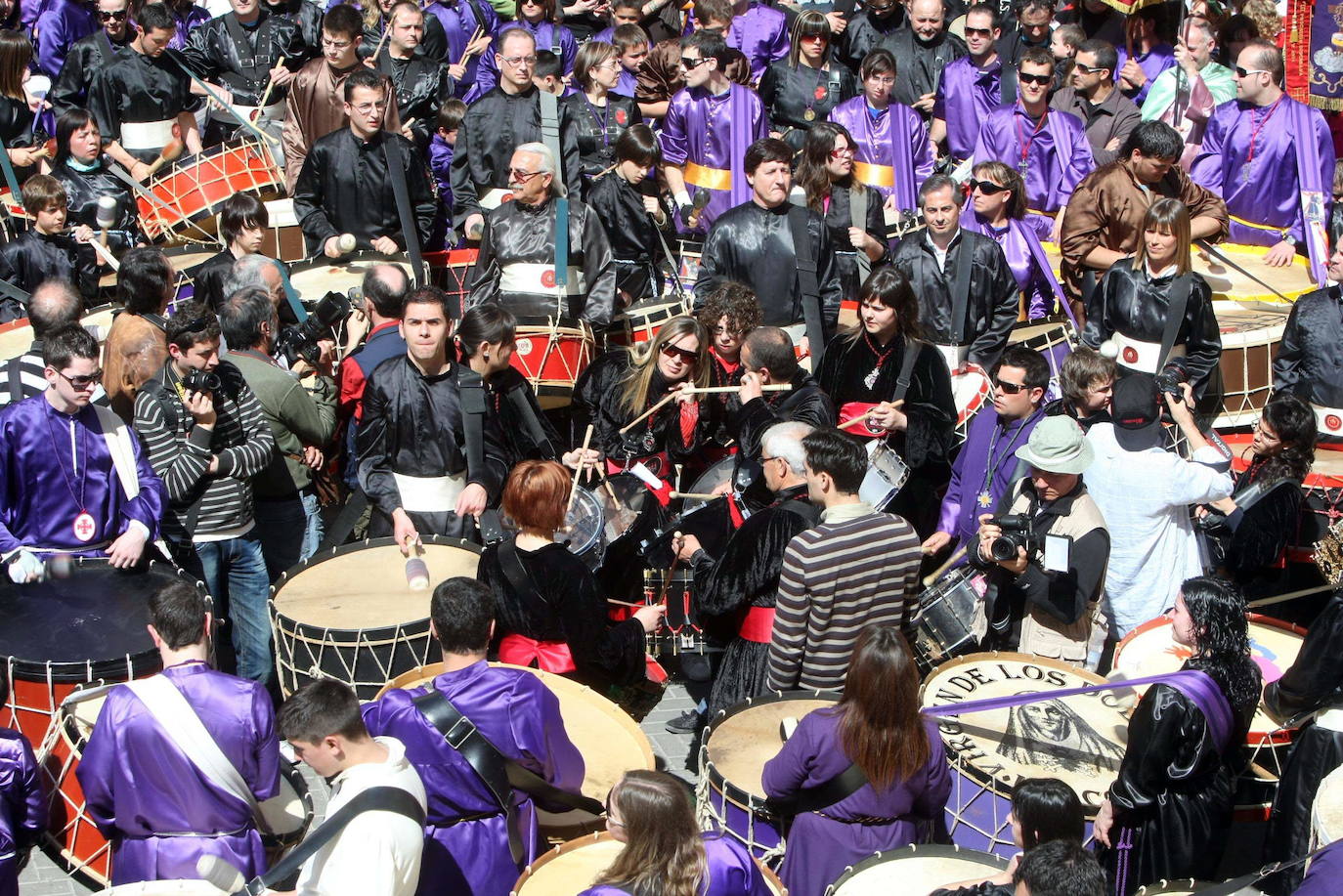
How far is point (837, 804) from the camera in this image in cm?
484

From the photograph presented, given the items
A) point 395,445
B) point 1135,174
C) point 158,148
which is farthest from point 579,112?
point 395,445

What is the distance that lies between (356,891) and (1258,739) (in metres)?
3.36

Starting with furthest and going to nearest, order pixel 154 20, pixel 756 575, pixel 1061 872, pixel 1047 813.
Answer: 1. pixel 154 20
2. pixel 756 575
3. pixel 1047 813
4. pixel 1061 872

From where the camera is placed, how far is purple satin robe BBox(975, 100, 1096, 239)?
1067cm

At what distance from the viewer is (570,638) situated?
5781 mm

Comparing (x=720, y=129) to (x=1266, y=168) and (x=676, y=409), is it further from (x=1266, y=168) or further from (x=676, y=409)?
(x=1266, y=168)

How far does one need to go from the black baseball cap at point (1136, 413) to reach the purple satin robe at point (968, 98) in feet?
17.7

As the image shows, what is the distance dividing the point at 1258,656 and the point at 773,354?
2536mm

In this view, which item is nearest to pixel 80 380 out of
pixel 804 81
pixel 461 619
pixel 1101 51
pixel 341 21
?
pixel 461 619

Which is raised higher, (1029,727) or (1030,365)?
(1030,365)

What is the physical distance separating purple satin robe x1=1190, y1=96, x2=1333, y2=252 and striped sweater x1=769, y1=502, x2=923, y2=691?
5.92 metres

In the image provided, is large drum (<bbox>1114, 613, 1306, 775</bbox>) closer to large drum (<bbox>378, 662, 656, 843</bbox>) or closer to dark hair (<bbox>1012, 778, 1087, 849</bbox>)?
dark hair (<bbox>1012, 778, 1087, 849</bbox>)

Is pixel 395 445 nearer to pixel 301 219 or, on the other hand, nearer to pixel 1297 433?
pixel 301 219

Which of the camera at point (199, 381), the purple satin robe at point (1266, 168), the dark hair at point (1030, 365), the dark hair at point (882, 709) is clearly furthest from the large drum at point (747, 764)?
the purple satin robe at point (1266, 168)
